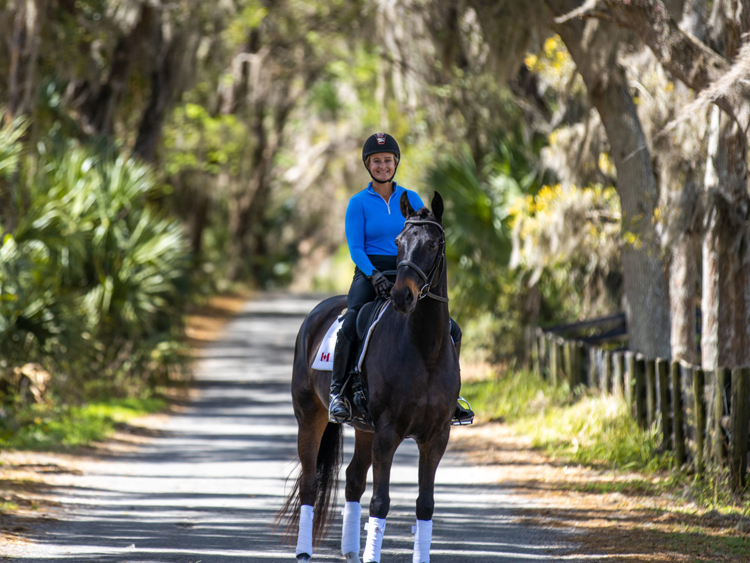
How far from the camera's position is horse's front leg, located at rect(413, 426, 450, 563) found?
490 cm

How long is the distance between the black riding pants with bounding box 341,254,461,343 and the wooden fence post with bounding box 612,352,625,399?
423 centimetres

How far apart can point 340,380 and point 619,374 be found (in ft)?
15.8

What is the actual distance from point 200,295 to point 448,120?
10549 mm

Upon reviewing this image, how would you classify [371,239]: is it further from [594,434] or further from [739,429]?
[594,434]

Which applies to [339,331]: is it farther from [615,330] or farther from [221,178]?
[221,178]

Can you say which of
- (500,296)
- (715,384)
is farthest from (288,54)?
(715,384)

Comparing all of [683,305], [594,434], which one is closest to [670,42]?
[683,305]

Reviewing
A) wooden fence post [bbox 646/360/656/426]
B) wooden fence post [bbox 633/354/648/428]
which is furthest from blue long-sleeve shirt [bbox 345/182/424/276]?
wooden fence post [bbox 633/354/648/428]

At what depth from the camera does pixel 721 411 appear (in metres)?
6.98

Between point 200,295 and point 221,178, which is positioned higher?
point 221,178

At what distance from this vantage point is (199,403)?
13.3 meters

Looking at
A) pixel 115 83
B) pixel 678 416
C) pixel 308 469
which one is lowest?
pixel 308 469

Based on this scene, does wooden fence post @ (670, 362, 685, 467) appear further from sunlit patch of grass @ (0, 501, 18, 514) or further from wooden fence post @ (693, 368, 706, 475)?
sunlit patch of grass @ (0, 501, 18, 514)

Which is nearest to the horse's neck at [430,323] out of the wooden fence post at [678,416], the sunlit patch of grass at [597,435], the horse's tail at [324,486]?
the horse's tail at [324,486]
